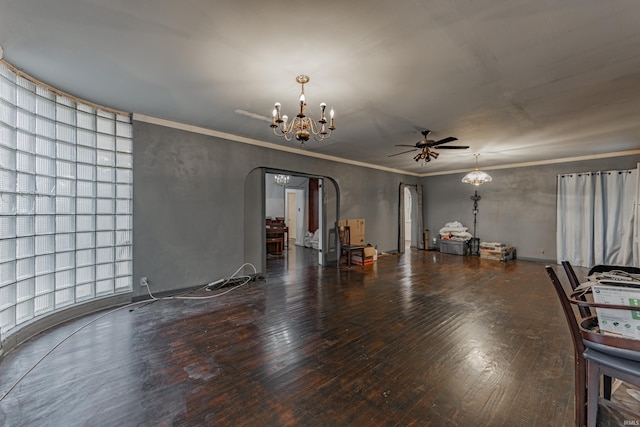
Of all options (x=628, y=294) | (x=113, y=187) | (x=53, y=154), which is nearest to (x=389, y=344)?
(x=628, y=294)

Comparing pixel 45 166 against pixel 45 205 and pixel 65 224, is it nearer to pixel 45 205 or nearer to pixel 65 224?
pixel 45 205

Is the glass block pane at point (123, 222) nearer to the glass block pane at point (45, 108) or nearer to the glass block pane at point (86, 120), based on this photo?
the glass block pane at point (86, 120)

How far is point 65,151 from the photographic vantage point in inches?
124

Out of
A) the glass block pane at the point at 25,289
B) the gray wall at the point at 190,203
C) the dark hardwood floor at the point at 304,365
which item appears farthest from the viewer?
the gray wall at the point at 190,203

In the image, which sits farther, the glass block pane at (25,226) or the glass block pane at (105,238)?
the glass block pane at (105,238)

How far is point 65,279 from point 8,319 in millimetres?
677

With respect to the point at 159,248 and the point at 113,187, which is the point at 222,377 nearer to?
the point at 159,248

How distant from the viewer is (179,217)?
418cm

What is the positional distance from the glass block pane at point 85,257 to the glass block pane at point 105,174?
0.94 m

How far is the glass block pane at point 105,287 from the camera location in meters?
3.50

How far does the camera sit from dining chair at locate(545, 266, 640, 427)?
1.28 m

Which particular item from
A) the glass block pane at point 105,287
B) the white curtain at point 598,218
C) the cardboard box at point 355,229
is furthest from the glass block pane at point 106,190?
the white curtain at point 598,218

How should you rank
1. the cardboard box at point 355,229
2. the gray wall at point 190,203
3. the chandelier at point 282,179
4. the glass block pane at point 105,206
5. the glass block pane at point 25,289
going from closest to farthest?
1. the glass block pane at point 25,289
2. the glass block pane at point 105,206
3. the gray wall at point 190,203
4. the cardboard box at point 355,229
5. the chandelier at point 282,179

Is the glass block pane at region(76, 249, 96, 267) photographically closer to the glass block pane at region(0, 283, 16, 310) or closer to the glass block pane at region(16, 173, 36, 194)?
the glass block pane at region(0, 283, 16, 310)
